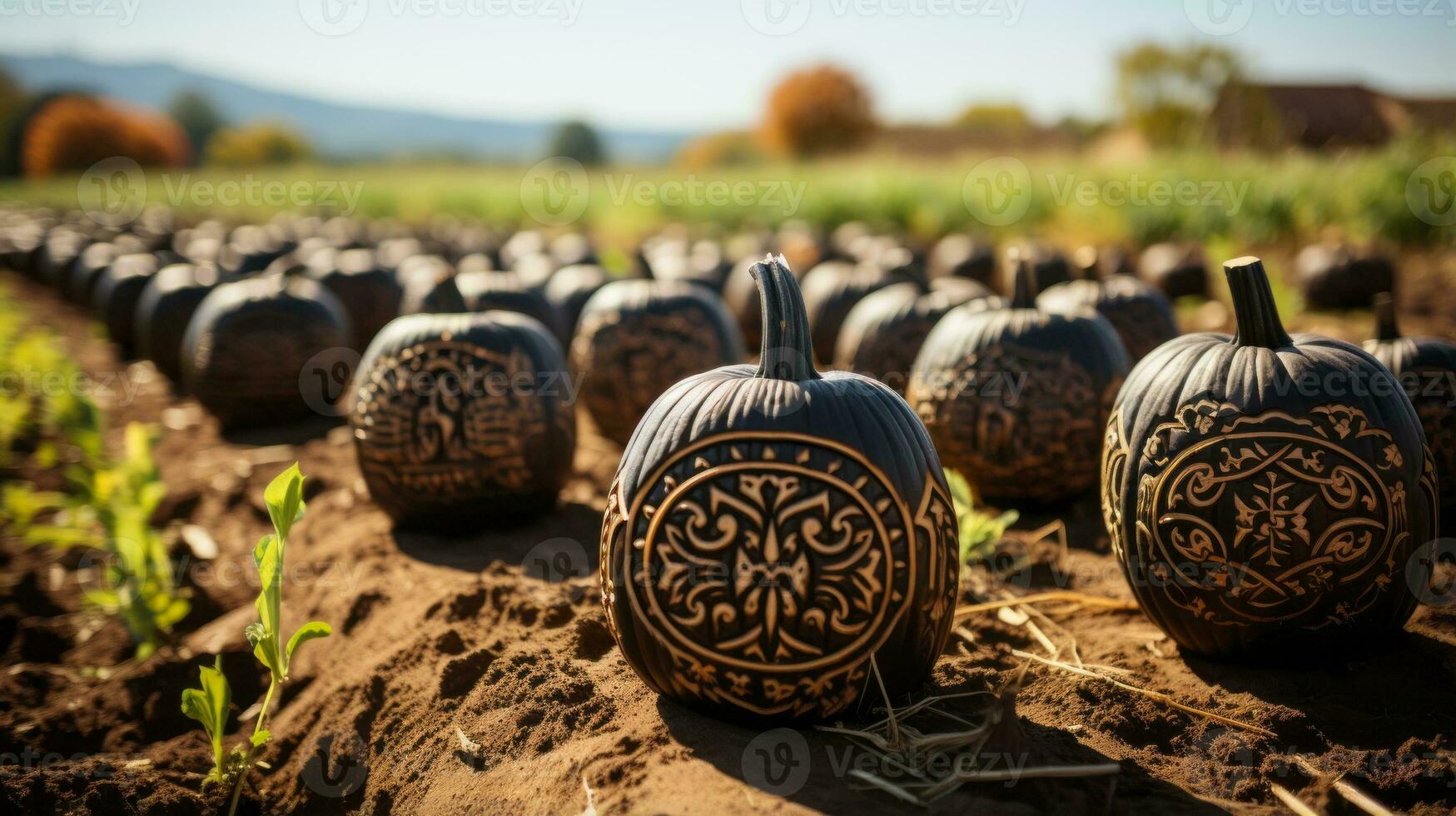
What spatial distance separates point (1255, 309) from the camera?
3932 millimetres

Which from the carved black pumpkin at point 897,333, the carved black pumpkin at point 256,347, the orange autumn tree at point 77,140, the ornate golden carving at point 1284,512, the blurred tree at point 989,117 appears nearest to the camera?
the ornate golden carving at point 1284,512

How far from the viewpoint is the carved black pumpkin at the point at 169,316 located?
11.3 meters

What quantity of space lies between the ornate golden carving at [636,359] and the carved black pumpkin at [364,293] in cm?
548

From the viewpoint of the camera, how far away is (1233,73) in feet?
84.5

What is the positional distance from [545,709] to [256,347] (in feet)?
21.4

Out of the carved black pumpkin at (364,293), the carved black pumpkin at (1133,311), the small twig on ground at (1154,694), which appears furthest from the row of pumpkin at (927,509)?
the carved black pumpkin at (364,293)

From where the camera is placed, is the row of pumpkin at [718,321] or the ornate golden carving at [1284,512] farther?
the row of pumpkin at [718,321]

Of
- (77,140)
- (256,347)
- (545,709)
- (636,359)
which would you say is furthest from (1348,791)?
(77,140)

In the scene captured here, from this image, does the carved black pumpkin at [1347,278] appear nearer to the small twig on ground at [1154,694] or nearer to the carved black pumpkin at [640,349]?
the carved black pumpkin at [640,349]

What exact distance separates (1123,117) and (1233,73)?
36.6ft

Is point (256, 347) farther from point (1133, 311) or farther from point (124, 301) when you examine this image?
point (1133, 311)

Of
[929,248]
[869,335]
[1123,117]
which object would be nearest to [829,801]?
[869,335]

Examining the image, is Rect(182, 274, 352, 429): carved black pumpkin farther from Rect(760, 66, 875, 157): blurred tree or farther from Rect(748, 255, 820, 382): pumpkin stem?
Rect(760, 66, 875, 157): blurred tree

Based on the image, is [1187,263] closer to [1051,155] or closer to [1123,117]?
[1051,155]
